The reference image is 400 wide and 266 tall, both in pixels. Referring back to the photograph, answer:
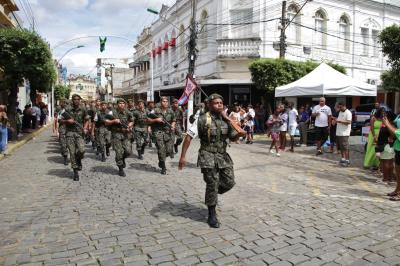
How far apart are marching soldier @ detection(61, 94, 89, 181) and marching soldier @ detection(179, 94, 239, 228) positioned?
155 inches

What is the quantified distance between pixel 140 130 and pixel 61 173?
291 cm

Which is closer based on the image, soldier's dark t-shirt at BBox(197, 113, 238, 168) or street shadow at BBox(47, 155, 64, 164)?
soldier's dark t-shirt at BBox(197, 113, 238, 168)

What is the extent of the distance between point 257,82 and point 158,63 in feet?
69.0

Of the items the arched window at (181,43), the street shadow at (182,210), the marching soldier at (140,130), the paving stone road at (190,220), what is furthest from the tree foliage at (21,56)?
the arched window at (181,43)

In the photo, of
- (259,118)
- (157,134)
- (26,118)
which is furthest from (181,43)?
(157,134)

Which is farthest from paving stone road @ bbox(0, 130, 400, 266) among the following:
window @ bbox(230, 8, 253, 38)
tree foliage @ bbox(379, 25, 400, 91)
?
window @ bbox(230, 8, 253, 38)

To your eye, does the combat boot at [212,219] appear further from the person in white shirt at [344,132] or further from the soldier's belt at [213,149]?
the person in white shirt at [344,132]

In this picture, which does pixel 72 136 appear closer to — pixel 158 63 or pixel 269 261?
pixel 269 261

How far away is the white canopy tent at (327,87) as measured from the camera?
533 inches

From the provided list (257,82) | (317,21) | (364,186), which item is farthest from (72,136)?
(317,21)

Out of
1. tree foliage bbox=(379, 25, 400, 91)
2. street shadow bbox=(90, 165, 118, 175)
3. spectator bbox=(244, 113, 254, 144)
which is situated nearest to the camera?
street shadow bbox=(90, 165, 118, 175)

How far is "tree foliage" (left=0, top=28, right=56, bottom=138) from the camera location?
15.0 m

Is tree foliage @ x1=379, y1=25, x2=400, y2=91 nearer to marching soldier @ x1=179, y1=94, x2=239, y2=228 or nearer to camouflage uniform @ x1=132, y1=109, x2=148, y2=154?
camouflage uniform @ x1=132, y1=109, x2=148, y2=154

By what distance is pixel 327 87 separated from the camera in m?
13.4
